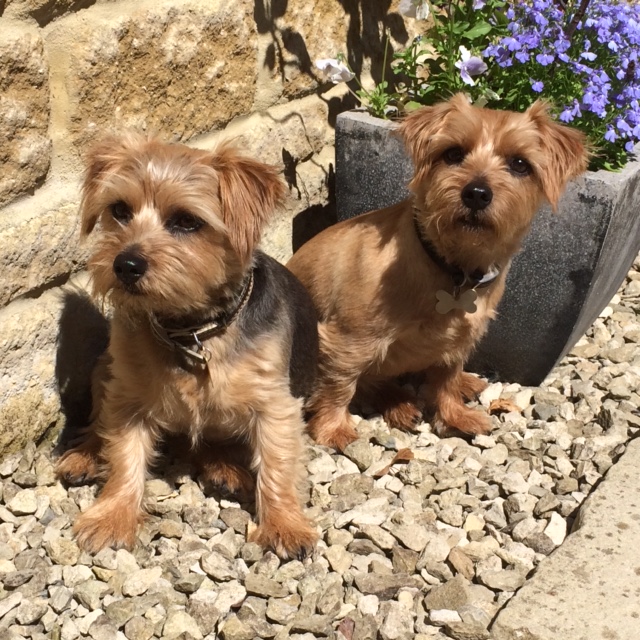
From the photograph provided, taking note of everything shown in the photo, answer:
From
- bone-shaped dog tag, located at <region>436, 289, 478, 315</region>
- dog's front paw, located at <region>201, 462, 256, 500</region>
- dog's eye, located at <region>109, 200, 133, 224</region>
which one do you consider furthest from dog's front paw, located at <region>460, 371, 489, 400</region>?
dog's eye, located at <region>109, 200, 133, 224</region>

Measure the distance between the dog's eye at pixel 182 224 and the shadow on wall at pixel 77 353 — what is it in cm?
84

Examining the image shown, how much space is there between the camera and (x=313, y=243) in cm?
399

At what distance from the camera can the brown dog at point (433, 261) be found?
326cm

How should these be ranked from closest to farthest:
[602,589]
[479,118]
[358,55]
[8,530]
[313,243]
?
[602,589]
[8,530]
[479,118]
[313,243]
[358,55]

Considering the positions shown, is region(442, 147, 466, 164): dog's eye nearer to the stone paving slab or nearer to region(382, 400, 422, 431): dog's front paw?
region(382, 400, 422, 431): dog's front paw

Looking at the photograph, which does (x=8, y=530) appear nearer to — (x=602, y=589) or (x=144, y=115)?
(x=144, y=115)

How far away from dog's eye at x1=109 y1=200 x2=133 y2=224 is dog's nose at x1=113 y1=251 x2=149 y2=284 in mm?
258

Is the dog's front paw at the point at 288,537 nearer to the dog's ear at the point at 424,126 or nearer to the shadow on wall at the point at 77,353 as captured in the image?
the shadow on wall at the point at 77,353

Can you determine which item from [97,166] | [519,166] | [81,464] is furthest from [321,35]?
[81,464]

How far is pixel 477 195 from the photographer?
313cm

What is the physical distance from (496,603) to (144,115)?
230cm

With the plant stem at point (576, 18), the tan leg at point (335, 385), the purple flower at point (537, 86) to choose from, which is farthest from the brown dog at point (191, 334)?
the plant stem at point (576, 18)

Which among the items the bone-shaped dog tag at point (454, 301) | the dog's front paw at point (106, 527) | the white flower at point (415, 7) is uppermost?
the white flower at point (415, 7)

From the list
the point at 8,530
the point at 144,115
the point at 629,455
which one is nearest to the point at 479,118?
the point at 144,115
